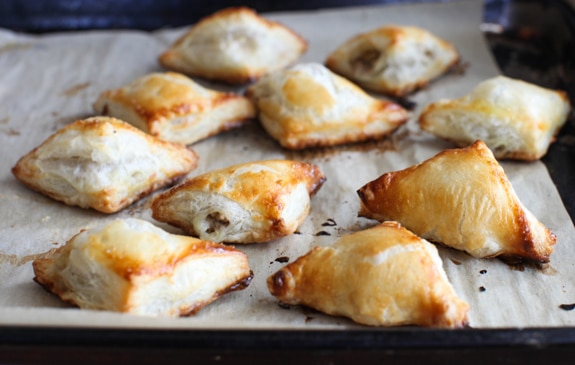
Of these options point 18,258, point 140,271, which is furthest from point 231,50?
point 140,271

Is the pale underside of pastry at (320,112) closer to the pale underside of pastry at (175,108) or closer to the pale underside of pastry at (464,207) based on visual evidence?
the pale underside of pastry at (175,108)

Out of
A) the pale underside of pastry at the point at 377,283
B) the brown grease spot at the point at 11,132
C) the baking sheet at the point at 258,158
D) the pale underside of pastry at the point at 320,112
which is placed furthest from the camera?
the brown grease spot at the point at 11,132

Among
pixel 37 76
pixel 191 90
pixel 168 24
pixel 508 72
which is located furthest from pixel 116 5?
pixel 508 72

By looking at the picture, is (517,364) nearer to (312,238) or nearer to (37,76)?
(312,238)

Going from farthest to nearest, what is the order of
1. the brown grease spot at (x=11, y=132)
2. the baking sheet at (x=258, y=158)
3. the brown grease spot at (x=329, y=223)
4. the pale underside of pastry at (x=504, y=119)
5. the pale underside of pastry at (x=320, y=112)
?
the brown grease spot at (x=11, y=132) < the pale underside of pastry at (x=320, y=112) < the pale underside of pastry at (x=504, y=119) < the brown grease spot at (x=329, y=223) < the baking sheet at (x=258, y=158)

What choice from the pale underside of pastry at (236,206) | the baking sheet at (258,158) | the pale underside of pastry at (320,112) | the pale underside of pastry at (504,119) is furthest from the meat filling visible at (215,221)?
the pale underside of pastry at (504,119)

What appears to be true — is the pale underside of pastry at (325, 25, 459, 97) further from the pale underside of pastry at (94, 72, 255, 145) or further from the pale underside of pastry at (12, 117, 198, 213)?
the pale underside of pastry at (12, 117, 198, 213)

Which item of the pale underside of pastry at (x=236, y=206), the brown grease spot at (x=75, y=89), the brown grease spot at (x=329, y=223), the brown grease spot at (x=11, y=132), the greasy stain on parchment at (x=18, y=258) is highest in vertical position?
the pale underside of pastry at (x=236, y=206)
